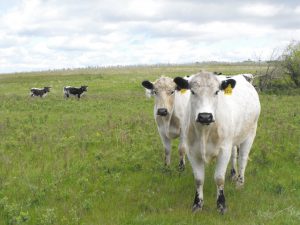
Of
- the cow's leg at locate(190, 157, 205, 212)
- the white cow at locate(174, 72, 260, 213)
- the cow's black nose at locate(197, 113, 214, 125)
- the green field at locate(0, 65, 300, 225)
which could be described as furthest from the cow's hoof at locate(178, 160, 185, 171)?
the cow's black nose at locate(197, 113, 214, 125)

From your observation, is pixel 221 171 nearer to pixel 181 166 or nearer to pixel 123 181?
pixel 123 181

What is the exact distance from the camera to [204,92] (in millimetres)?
6391

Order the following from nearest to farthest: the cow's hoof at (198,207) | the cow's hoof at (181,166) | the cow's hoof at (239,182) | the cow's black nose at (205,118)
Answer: the cow's black nose at (205,118) < the cow's hoof at (198,207) < the cow's hoof at (239,182) < the cow's hoof at (181,166)

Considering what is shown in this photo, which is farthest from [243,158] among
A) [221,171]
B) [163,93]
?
[163,93]

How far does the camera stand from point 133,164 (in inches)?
395

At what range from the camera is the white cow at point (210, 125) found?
641 centimetres

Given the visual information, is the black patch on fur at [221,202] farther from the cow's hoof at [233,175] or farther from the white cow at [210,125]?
the cow's hoof at [233,175]

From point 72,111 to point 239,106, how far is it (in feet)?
49.2

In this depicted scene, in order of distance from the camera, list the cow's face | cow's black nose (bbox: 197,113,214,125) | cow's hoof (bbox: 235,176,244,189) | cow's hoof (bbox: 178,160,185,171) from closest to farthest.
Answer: cow's black nose (bbox: 197,113,214,125)
cow's hoof (bbox: 235,176,244,189)
the cow's face
cow's hoof (bbox: 178,160,185,171)

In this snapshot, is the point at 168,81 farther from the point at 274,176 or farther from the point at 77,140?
the point at 77,140

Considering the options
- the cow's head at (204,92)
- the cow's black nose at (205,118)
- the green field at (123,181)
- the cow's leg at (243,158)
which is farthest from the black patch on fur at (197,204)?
the cow's black nose at (205,118)

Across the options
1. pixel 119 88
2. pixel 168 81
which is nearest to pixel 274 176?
pixel 168 81

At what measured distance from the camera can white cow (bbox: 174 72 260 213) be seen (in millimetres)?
6406

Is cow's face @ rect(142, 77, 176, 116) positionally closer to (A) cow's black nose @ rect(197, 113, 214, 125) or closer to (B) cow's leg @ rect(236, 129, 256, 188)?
(B) cow's leg @ rect(236, 129, 256, 188)
